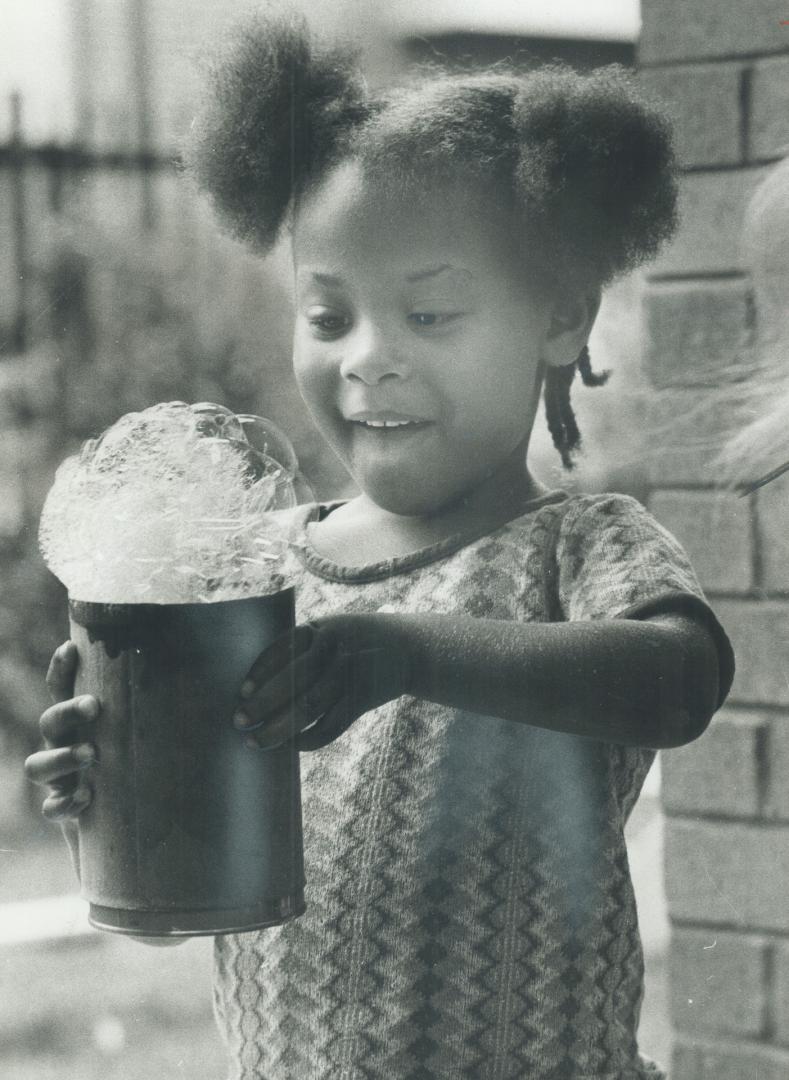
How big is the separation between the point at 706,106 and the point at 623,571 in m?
0.37

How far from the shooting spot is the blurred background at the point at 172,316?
81 cm

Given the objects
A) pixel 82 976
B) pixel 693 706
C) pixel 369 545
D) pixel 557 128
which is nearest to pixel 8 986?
pixel 82 976

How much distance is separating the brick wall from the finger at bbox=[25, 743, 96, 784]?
1.50ft

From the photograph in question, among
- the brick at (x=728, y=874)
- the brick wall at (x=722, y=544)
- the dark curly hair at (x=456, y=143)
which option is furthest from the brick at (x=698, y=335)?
the brick at (x=728, y=874)

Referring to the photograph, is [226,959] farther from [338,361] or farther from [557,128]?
[557,128]

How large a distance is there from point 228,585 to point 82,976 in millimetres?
→ 385

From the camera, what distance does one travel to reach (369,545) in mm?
792

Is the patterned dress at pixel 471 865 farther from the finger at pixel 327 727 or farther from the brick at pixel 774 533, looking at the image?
the brick at pixel 774 533

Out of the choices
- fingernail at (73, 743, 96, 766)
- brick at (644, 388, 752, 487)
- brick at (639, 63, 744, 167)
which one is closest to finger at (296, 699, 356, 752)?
fingernail at (73, 743, 96, 766)

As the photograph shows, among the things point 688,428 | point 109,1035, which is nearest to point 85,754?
Result: point 109,1035

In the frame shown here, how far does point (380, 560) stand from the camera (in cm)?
79

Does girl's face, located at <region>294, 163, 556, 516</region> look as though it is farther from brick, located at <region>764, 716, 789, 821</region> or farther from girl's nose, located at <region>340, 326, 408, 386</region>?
brick, located at <region>764, 716, 789, 821</region>

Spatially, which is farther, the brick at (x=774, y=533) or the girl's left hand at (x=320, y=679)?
the brick at (x=774, y=533)

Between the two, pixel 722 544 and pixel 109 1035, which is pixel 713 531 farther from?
pixel 109 1035
